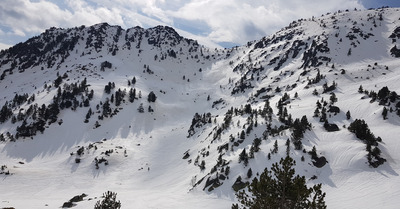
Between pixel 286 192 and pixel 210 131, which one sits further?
pixel 210 131

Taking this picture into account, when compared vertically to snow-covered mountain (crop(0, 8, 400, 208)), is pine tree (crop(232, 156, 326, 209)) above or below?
below

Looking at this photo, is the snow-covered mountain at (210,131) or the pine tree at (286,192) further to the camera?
the snow-covered mountain at (210,131)

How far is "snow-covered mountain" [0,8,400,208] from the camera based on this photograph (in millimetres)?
48844

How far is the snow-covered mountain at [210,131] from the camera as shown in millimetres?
48844

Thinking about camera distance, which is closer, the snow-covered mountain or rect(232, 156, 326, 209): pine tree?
rect(232, 156, 326, 209): pine tree

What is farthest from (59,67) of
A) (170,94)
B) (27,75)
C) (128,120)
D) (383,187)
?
(383,187)

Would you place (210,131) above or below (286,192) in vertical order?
above

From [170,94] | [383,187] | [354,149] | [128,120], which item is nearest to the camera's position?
[383,187]

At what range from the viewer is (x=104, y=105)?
126 m

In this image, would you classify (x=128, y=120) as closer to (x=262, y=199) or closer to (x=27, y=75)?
(x=262, y=199)

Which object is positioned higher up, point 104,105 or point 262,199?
point 104,105

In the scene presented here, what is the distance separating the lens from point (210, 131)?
94.1 m

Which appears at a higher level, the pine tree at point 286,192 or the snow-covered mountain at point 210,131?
the snow-covered mountain at point 210,131

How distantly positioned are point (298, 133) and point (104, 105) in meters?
100
